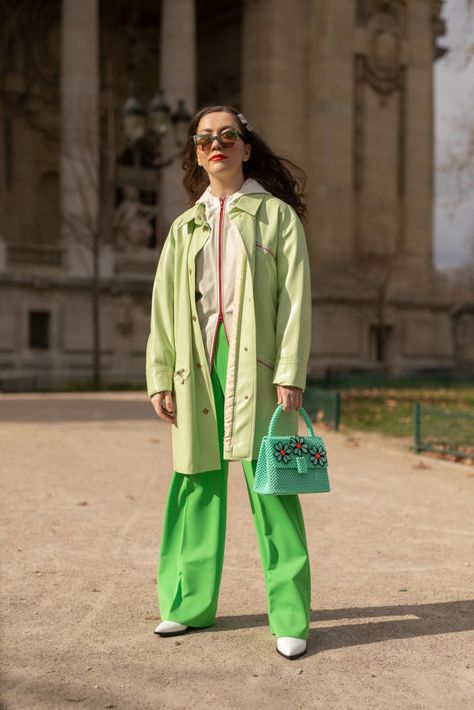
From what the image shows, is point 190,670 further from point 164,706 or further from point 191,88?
point 191,88

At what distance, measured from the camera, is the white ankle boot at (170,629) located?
438 centimetres

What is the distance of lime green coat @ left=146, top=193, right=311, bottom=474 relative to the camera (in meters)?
4.27

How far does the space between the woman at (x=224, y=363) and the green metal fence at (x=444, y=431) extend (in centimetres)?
727

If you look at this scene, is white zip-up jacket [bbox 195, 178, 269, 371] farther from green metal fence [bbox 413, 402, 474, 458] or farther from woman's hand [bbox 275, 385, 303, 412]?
green metal fence [bbox 413, 402, 474, 458]

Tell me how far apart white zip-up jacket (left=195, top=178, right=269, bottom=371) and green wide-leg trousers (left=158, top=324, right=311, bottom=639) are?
0.06m

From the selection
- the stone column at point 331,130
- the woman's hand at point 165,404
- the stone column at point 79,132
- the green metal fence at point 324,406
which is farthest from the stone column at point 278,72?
the woman's hand at point 165,404

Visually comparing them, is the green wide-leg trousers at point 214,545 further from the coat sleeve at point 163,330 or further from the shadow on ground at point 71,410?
the shadow on ground at point 71,410

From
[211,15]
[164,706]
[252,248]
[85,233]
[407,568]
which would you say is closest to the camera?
[164,706]

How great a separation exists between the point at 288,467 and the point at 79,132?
96.8ft

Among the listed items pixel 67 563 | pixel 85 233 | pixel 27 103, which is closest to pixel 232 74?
pixel 27 103

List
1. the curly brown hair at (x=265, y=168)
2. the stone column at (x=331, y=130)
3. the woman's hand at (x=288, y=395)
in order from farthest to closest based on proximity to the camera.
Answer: the stone column at (x=331, y=130), the curly brown hair at (x=265, y=168), the woman's hand at (x=288, y=395)

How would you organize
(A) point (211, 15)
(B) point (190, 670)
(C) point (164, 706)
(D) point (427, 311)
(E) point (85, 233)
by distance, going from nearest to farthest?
1. (C) point (164, 706)
2. (B) point (190, 670)
3. (E) point (85, 233)
4. (D) point (427, 311)
5. (A) point (211, 15)

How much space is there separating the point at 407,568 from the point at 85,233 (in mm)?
27810

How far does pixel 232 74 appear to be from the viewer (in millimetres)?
40000
